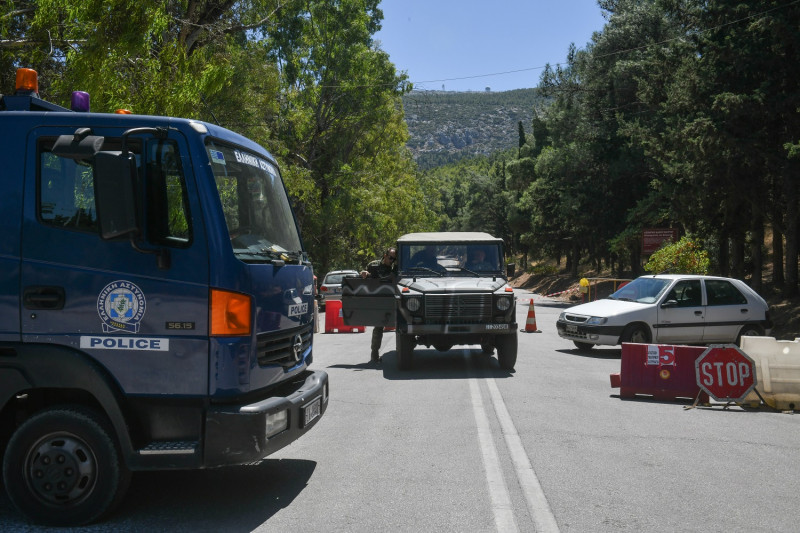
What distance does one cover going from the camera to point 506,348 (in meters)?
12.3

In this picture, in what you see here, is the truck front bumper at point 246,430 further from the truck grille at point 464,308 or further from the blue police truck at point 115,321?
the truck grille at point 464,308

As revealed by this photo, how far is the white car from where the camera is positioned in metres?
15.1

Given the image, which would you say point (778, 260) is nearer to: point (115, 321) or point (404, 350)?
point (404, 350)

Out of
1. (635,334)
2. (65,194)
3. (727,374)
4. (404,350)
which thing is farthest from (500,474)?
(635,334)

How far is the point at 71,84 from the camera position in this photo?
999 centimetres

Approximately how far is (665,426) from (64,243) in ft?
21.1

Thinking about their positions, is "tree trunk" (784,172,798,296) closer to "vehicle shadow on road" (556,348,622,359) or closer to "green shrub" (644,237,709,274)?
"green shrub" (644,237,709,274)

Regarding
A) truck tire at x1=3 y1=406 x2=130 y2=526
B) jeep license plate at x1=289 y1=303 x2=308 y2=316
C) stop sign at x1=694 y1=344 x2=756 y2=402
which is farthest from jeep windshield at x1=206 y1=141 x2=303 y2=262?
stop sign at x1=694 y1=344 x2=756 y2=402

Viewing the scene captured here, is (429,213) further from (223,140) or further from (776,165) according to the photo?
(223,140)

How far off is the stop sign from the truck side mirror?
7.66 m

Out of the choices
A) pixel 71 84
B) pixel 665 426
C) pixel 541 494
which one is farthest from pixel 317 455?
pixel 71 84

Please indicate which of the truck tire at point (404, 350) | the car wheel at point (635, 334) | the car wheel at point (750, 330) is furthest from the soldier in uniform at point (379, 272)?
the car wheel at point (750, 330)

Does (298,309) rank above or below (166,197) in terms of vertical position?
below

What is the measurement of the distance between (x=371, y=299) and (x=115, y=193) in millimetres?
8556
